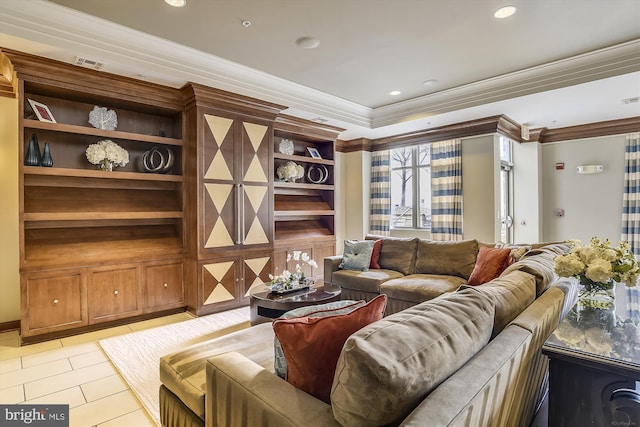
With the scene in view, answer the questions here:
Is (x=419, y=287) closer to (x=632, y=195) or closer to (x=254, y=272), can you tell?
(x=254, y=272)

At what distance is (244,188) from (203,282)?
1.32m

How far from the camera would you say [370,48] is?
356cm

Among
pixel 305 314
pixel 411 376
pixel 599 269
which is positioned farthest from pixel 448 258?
pixel 411 376

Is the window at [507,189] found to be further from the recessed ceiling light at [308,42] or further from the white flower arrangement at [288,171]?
the recessed ceiling light at [308,42]

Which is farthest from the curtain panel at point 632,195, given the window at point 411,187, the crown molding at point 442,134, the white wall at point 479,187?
the window at point 411,187

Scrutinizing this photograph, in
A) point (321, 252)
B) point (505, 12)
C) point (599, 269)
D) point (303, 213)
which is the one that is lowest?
point (321, 252)

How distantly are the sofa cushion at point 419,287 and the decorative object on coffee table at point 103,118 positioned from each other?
3.59 metres

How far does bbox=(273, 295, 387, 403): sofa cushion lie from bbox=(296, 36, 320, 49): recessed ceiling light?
300 centimetres

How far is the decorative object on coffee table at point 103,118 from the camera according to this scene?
3777 millimetres

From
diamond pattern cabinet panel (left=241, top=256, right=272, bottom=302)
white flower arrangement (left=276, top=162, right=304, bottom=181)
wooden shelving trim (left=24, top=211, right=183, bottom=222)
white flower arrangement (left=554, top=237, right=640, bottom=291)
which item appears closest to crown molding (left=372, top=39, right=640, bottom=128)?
white flower arrangement (left=276, top=162, right=304, bottom=181)

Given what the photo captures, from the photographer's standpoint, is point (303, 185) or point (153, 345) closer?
→ point (153, 345)

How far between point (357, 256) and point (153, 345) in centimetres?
246

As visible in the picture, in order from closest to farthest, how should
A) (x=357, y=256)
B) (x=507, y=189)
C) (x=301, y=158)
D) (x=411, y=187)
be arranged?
(x=357, y=256) < (x=301, y=158) < (x=507, y=189) < (x=411, y=187)

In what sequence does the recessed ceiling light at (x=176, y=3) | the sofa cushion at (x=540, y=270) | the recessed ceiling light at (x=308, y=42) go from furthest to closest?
the recessed ceiling light at (x=308, y=42), the recessed ceiling light at (x=176, y=3), the sofa cushion at (x=540, y=270)
